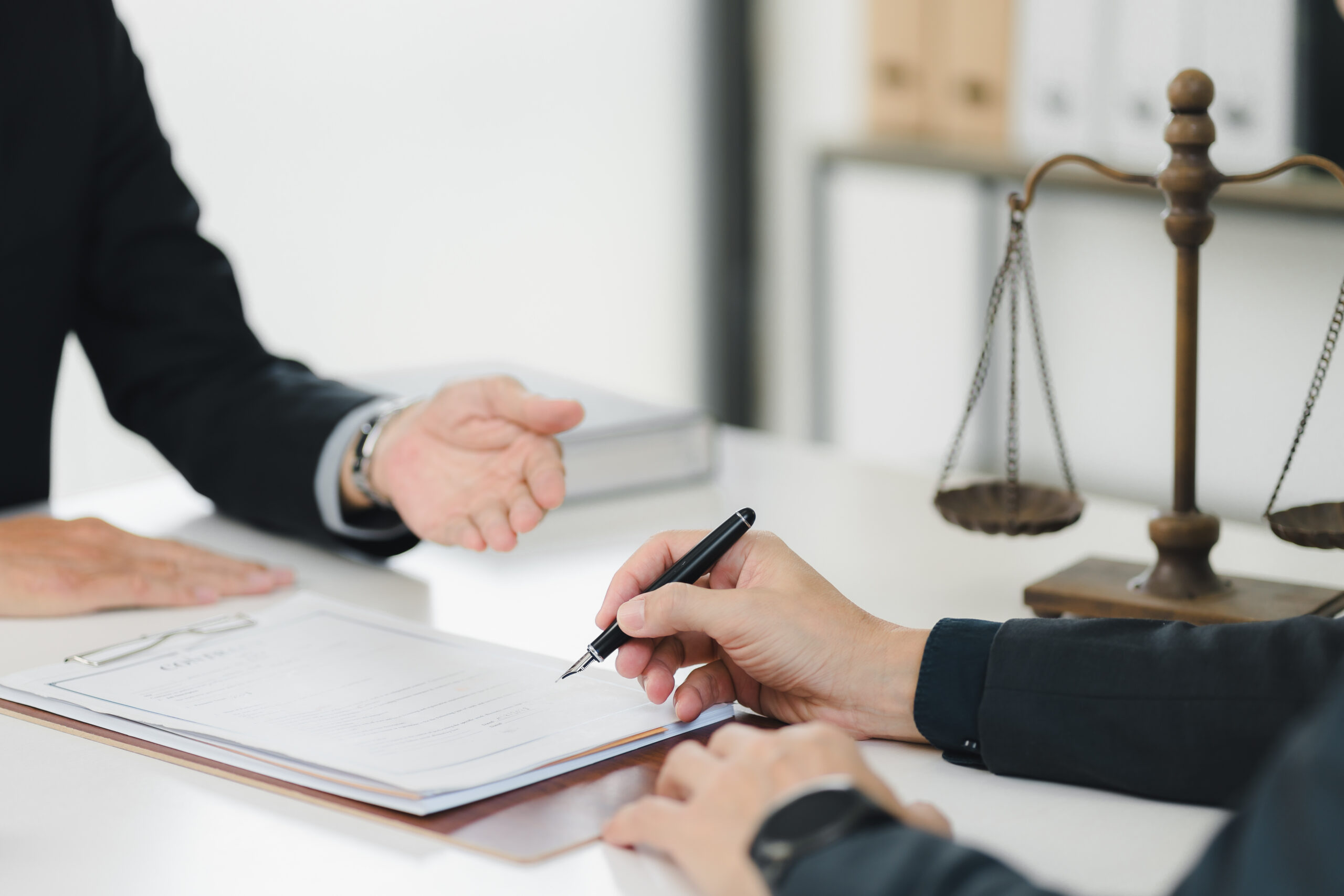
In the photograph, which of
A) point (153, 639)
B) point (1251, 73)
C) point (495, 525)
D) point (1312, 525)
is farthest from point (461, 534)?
point (1251, 73)

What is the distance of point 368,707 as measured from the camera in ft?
3.25

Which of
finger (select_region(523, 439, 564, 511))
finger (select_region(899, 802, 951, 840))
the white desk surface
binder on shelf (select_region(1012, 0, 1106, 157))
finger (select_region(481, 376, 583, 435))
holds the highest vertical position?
binder on shelf (select_region(1012, 0, 1106, 157))

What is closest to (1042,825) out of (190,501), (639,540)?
(639,540)

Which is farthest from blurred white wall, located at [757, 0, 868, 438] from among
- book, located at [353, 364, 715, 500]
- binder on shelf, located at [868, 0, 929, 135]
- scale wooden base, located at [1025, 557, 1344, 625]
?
scale wooden base, located at [1025, 557, 1344, 625]

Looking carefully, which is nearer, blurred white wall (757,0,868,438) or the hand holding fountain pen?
the hand holding fountain pen

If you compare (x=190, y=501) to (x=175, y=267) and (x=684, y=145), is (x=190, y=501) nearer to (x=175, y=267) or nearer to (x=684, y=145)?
(x=175, y=267)

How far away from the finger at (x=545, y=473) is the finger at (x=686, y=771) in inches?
18.9

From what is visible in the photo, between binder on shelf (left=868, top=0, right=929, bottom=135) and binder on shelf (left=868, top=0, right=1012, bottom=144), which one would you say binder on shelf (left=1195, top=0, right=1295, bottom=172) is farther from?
binder on shelf (left=868, top=0, right=929, bottom=135)

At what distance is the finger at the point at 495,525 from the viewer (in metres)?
1.29

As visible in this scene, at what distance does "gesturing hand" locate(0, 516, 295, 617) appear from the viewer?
1.24m

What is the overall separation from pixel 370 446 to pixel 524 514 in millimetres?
250

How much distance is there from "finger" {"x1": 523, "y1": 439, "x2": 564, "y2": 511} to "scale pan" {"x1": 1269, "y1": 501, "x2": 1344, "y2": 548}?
58 centimetres

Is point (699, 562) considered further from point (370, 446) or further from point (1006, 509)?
point (370, 446)

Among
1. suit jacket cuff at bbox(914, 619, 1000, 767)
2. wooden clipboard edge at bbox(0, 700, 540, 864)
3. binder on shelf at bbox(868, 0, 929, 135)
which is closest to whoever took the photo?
wooden clipboard edge at bbox(0, 700, 540, 864)
